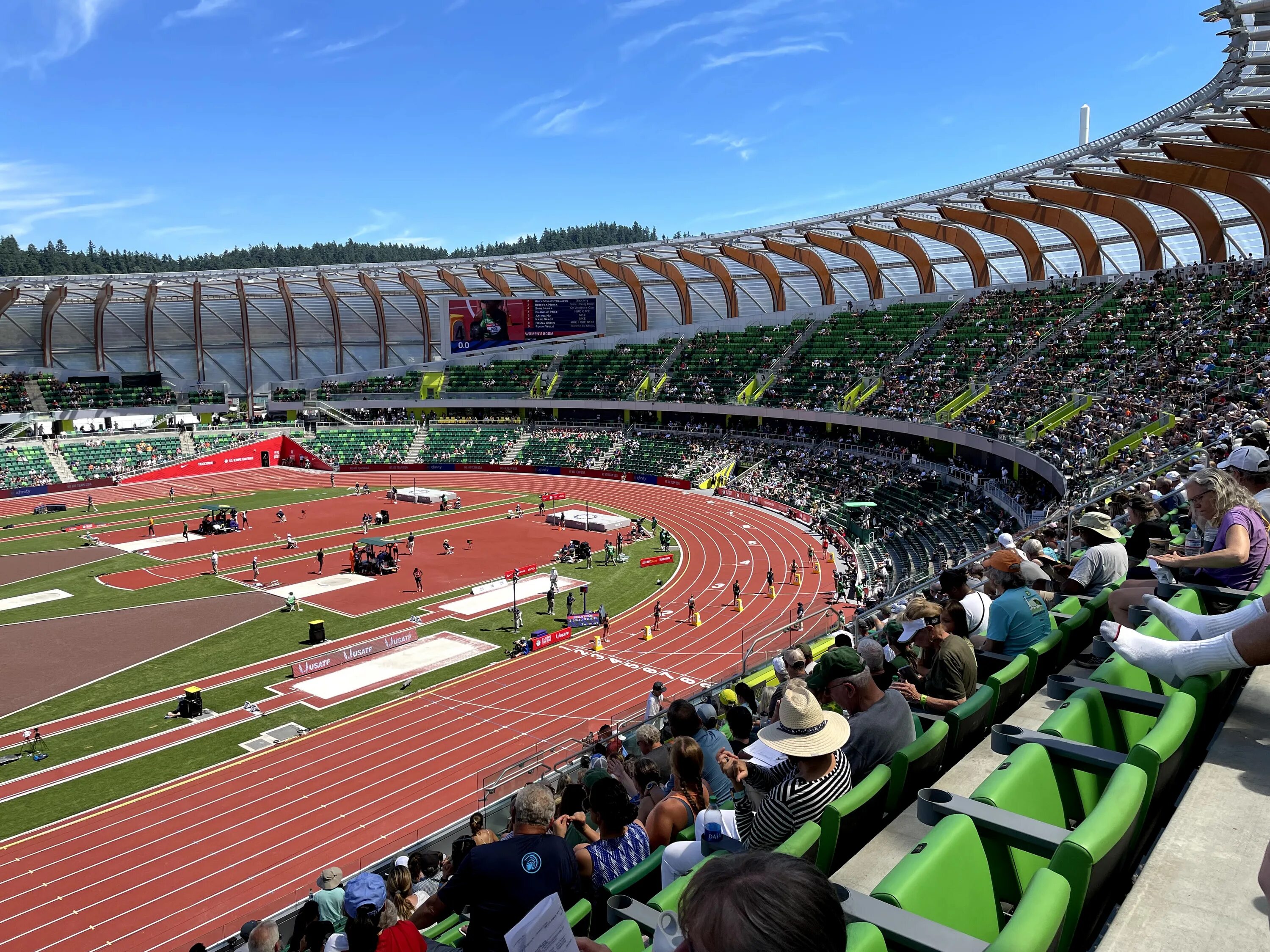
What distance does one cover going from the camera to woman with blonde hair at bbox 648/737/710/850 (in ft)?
16.6

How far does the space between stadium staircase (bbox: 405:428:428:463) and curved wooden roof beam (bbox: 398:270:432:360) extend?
14.3 metres

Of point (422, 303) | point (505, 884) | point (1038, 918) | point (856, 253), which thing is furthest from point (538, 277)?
point (1038, 918)

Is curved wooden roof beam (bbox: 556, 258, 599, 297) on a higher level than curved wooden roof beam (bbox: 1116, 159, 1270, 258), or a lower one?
higher

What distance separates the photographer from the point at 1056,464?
29.2 metres

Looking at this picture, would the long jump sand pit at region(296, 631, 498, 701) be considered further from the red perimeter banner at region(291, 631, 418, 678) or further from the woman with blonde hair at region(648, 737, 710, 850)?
the woman with blonde hair at region(648, 737, 710, 850)

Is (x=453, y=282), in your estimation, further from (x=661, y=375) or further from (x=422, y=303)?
(x=661, y=375)

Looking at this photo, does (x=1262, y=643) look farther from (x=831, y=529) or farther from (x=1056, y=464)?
(x=831, y=529)

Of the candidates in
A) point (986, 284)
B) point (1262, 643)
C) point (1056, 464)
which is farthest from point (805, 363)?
point (1262, 643)

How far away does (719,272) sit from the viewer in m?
67.4

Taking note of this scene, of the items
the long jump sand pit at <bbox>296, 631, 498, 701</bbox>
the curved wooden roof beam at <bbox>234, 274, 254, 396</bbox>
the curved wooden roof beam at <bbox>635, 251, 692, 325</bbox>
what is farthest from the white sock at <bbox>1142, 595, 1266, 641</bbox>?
the curved wooden roof beam at <bbox>234, 274, 254, 396</bbox>

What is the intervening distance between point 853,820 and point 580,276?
71349mm

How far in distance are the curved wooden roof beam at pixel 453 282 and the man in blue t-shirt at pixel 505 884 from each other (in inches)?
2802

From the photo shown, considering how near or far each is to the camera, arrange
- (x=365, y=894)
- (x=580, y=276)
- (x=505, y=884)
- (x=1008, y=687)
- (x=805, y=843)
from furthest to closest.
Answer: (x=580, y=276) → (x=365, y=894) → (x=1008, y=687) → (x=505, y=884) → (x=805, y=843)

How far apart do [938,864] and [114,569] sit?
41042mm
